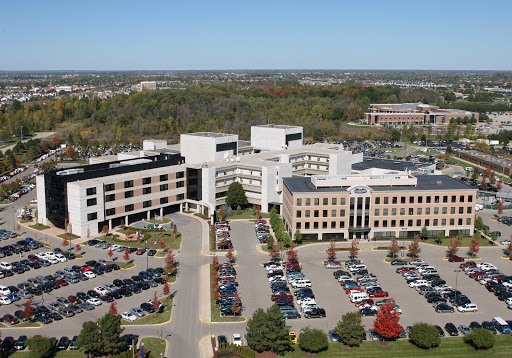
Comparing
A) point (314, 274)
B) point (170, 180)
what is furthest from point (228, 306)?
point (170, 180)

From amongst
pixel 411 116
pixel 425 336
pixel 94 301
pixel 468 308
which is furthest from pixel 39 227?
pixel 411 116

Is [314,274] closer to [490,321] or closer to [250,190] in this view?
[490,321]

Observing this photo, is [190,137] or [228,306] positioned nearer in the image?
[228,306]

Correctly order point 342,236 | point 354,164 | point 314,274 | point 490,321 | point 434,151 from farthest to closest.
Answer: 1. point 434,151
2. point 354,164
3. point 342,236
4. point 314,274
5. point 490,321

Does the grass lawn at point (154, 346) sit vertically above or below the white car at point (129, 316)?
below

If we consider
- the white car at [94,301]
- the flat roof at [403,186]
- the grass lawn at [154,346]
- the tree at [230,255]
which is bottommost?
the grass lawn at [154,346]

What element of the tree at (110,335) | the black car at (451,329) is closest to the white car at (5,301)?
the tree at (110,335)

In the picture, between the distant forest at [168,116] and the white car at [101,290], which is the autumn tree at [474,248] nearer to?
the white car at [101,290]
